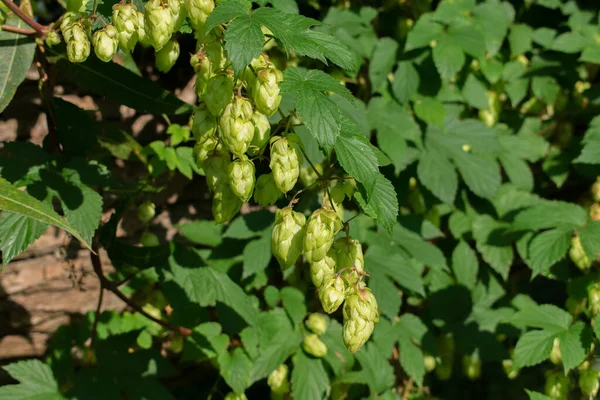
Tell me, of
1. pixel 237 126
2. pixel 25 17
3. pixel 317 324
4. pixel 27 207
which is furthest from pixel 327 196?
pixel 317 324

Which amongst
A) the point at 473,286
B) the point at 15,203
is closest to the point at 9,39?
the point at 15,203

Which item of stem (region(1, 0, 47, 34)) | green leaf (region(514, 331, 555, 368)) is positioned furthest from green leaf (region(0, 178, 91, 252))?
green leaf (region(514, 331, 555, 368))

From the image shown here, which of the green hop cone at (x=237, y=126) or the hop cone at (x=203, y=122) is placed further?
the hop cone at (x=203, y=122)

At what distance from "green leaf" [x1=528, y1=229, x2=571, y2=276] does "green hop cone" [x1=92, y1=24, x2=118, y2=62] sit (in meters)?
1.46

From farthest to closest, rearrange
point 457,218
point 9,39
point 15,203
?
point 457,218 → point 9,39 → point 15,203

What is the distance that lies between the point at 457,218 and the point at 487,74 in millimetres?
610

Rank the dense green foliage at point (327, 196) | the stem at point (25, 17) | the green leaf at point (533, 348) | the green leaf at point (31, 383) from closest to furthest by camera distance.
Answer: the dense green foliage at point (327, 196), the stem at point (25, 17), the green leaf at point (31, 383), the green leaf at point (533, 348)

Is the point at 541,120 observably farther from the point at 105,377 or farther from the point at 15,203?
the point at 15,203

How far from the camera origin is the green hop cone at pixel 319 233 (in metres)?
0.93

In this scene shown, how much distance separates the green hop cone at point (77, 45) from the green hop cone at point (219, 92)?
0.89 feet

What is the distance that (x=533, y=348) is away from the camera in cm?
178

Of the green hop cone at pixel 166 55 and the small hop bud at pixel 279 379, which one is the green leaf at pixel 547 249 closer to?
the small hop bud at pixel 279 379

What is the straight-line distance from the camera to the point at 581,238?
182cm

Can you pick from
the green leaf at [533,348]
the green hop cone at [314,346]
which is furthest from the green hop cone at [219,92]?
the green leaf at [533,348]
